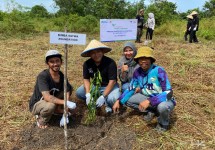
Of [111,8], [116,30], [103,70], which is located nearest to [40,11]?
[111,8]

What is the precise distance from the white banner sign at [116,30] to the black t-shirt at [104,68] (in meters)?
3.61

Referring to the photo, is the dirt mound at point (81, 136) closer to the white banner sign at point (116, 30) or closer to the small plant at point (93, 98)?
the small plant at point (93, 98)

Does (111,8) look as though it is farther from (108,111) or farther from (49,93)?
(49,93)

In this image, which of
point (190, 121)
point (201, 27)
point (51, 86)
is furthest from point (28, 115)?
point (201, 27)

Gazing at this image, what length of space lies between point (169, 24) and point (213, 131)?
1304 cm

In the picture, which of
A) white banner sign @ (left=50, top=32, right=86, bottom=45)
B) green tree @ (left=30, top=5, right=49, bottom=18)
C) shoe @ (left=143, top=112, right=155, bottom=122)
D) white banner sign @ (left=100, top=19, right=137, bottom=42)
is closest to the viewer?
A: white banner sign @ (left=50, top=32, right=86, bottom=45)

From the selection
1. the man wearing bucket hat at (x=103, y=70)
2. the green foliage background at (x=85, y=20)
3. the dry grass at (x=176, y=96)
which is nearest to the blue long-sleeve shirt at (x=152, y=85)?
the man wearing bucket hat at (x=103, y=70)

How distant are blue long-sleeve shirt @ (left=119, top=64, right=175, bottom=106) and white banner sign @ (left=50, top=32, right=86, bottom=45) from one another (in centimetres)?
96

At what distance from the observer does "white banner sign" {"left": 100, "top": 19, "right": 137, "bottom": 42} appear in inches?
271

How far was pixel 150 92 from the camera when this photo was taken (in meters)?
3.09

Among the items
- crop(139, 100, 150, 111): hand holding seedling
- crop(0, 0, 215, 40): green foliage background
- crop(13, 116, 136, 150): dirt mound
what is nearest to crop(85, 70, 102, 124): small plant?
crop(13, 116, 136, 150): dirt mound

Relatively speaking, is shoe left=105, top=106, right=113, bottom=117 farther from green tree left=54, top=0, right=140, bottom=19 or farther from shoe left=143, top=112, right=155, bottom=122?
green tree left=54, top=0, right=140, bottom=19

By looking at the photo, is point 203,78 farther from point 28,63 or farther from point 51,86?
point 28,63

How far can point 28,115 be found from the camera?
3.37m
